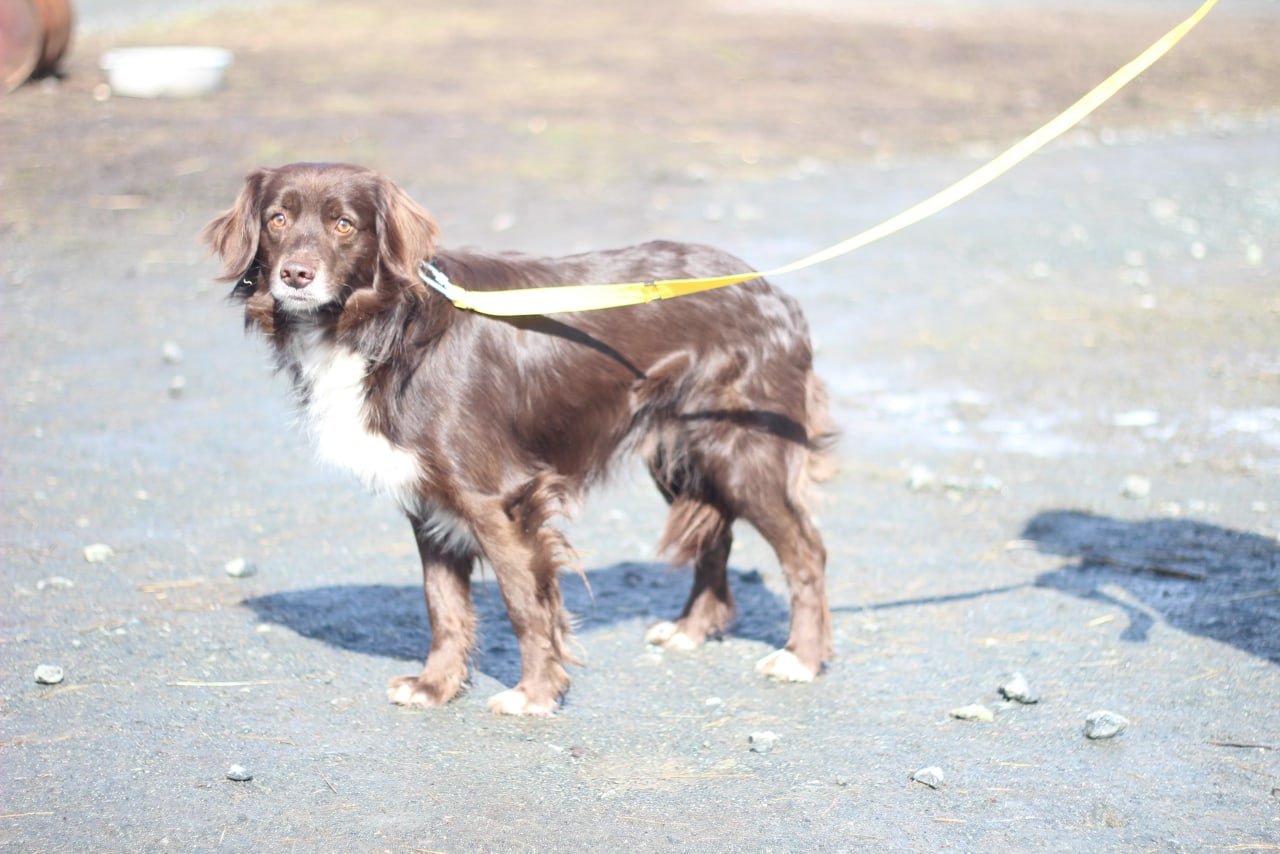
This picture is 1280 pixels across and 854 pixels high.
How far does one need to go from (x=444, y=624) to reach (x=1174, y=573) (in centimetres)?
316

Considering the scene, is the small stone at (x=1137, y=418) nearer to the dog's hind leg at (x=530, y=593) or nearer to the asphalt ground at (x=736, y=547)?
the asphalt ground at (x=736, y=547)

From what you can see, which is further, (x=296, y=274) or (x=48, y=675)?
(x=48, y=675)

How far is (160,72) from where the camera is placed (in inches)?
636

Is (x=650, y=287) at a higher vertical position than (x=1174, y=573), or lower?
higher

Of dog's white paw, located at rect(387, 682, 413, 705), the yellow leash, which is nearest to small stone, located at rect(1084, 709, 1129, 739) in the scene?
the yellow leash

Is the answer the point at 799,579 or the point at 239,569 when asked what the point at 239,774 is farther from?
the point at 799,579

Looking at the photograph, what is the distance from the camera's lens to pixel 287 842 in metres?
3.80

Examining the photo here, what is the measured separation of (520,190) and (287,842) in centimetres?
1003

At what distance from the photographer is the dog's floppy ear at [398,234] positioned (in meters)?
4.46

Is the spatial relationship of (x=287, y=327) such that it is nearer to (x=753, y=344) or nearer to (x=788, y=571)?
(x=753, y=344)

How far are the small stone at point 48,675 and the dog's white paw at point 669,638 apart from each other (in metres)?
2.13

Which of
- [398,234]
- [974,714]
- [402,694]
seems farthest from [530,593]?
[974,714]

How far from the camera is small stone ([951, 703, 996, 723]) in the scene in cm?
471

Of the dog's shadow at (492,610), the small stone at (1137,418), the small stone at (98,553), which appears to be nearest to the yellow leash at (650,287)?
the dog's shadow at (492,610)
